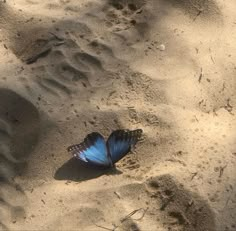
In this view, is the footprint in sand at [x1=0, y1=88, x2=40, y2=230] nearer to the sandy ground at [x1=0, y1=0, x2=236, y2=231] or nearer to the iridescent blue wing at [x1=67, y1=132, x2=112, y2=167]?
the sandy ground at [x1=0, y1=0, x2=236, y2=231]

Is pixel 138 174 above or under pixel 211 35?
under

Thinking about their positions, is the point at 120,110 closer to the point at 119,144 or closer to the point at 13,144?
the point at 119,144

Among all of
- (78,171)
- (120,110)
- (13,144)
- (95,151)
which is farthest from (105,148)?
(13,144)

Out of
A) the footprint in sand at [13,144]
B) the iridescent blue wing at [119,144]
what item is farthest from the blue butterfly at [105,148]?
the footprint in sand at [13,144]

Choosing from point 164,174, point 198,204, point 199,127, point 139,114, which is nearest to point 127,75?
point 139,114

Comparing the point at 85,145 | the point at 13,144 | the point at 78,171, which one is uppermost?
the point at 85,145

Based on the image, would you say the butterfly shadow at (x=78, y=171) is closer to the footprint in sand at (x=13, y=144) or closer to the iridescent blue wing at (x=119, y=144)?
the iridescent blue wing at (x=119, y=144)

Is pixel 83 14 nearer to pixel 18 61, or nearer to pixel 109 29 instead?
pixel 109 29
